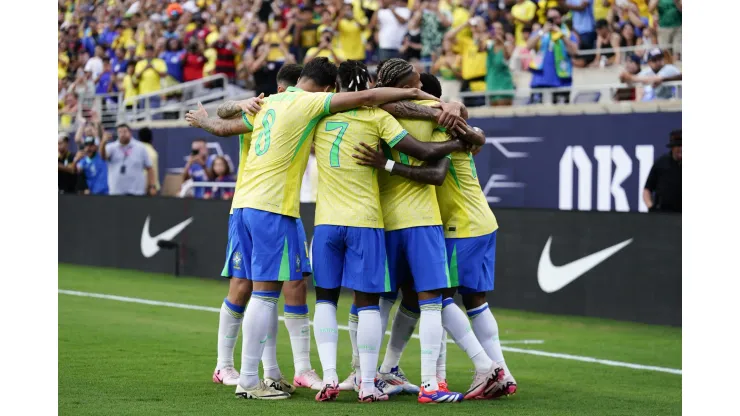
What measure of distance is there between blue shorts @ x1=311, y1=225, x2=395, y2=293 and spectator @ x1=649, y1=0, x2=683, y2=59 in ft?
30.4

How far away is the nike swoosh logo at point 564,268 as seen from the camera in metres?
11.7

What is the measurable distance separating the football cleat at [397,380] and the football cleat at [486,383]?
372 mm

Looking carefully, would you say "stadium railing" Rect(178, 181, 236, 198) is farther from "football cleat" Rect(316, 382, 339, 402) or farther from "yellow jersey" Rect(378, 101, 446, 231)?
"football cleat" Rect(316, 382, 339, 402)

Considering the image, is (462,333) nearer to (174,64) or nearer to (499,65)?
(499,65)

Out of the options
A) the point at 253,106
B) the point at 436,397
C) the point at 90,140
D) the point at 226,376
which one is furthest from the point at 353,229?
the point at 90,140

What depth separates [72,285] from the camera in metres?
14.6

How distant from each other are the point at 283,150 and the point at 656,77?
8839 millimetres

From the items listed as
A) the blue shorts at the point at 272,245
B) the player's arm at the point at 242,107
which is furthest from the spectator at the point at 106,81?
the blue shorts at the point at 272,245

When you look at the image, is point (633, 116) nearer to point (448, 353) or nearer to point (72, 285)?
point (448, 353)

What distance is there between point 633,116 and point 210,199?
20.0ft

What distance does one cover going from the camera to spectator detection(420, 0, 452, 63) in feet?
56.9

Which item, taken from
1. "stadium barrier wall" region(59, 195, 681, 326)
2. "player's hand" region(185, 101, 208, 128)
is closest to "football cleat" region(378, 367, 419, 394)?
"player's hand" region(185, 101, 208, 128)
